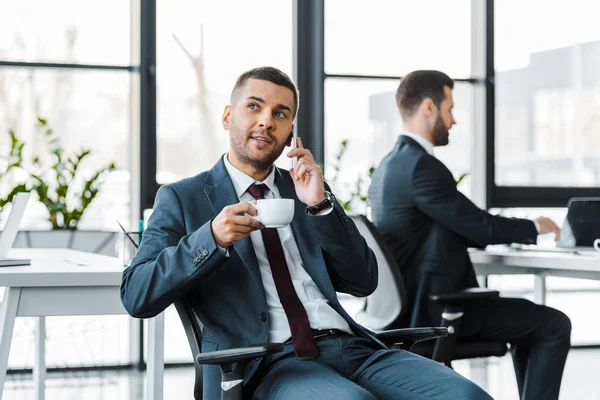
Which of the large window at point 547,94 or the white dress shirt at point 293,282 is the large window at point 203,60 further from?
the white dress shirt at point 293,282

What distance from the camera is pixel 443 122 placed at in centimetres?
337

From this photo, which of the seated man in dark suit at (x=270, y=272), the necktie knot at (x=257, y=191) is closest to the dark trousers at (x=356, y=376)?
the seated man in dark suit at (x=270, y=272)

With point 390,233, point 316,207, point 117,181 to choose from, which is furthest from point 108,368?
point 316,207

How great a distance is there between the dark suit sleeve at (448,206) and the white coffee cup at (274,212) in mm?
1405

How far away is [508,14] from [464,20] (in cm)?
30

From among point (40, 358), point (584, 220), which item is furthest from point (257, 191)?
point (584, 220)

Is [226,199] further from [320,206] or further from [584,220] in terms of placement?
[584,220]

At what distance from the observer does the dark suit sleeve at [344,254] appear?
2117mm

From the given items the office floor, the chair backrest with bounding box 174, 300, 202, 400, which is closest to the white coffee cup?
the chair backrest with bounding box 174, 300, 202, 400

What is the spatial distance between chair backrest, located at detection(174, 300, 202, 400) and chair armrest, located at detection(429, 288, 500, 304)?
3.78 ft

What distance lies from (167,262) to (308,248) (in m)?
0.42

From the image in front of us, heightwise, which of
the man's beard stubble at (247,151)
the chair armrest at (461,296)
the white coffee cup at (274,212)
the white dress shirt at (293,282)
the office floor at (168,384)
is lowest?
the office floor at (168,384)

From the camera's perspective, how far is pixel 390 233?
10.4ft

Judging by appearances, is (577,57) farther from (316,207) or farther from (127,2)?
(316,207)
